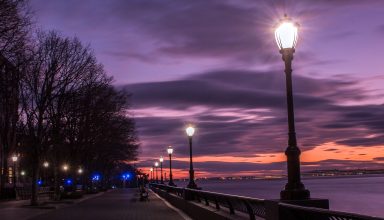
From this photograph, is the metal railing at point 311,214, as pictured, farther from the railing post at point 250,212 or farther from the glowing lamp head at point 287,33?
the railing post at point 250,212

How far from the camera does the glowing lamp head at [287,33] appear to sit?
1252cm

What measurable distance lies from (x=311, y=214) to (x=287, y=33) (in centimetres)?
417

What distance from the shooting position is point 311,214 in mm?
10039

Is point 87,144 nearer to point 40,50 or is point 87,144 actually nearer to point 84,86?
point 84,86

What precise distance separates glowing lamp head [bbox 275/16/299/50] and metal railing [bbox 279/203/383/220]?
341 centimetres

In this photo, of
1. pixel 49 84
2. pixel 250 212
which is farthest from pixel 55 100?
pixel 250 212

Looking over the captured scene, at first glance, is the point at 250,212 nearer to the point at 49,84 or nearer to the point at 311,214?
the point at 311,214

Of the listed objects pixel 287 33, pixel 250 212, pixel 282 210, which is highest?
pixel 287 33

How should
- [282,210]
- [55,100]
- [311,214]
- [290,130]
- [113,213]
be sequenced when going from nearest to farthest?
[311,214]
[282,210]
[290,130]
[113,213]
[55,100]

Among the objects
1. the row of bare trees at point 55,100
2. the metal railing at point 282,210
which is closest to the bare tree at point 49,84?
the row of bare trees at point 55,100

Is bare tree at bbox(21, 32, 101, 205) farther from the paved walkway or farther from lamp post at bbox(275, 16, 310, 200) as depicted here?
lamp post at bbox(275, 16, 310, 200)

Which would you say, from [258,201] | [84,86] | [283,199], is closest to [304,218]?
[283,199]

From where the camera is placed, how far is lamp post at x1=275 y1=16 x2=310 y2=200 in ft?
39.1

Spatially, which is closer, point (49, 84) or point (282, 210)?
point (282, 210)
